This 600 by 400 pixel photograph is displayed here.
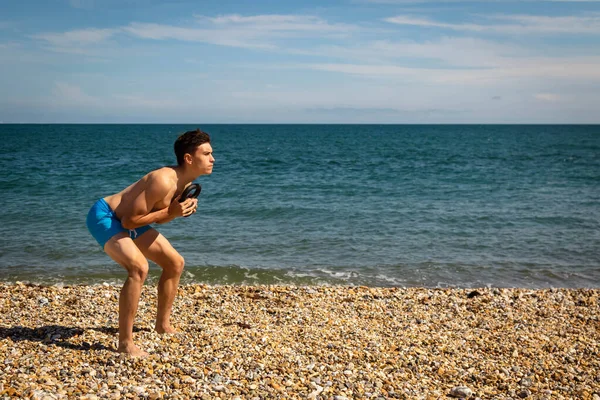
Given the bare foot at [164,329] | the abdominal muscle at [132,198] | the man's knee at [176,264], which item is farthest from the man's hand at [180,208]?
the bare foot at [164,329]

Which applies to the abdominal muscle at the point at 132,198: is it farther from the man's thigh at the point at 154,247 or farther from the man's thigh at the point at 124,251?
the man's thigh at the point at 154,247

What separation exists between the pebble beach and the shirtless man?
0.51 meters

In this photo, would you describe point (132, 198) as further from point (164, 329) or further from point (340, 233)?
point (340, 233)

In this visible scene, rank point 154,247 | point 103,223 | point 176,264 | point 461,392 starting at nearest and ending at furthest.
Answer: point 461,392 → point 103,223 → point 154,247 → point 176,264

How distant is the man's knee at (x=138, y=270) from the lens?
5.00 m

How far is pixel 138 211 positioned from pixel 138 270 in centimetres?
55

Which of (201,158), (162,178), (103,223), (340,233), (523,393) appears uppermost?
(201,158)

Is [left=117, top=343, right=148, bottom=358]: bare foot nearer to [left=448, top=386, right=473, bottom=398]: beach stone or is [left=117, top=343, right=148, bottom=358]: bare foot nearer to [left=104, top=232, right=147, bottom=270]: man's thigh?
[left=104, top=232, right=147, bottom=270]: man's thigh

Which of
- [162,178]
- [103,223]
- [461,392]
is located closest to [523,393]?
[461,392]

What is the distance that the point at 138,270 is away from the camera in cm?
Result: 503

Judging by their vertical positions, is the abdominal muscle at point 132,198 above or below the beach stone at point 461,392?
above

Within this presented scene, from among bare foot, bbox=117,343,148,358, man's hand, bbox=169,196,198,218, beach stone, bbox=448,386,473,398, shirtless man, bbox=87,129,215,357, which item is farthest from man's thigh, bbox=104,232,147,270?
beach stone, bbox=448,386,473,398

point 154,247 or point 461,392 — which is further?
point 154,247

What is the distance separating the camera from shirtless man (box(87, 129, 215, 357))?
16.4 feet
